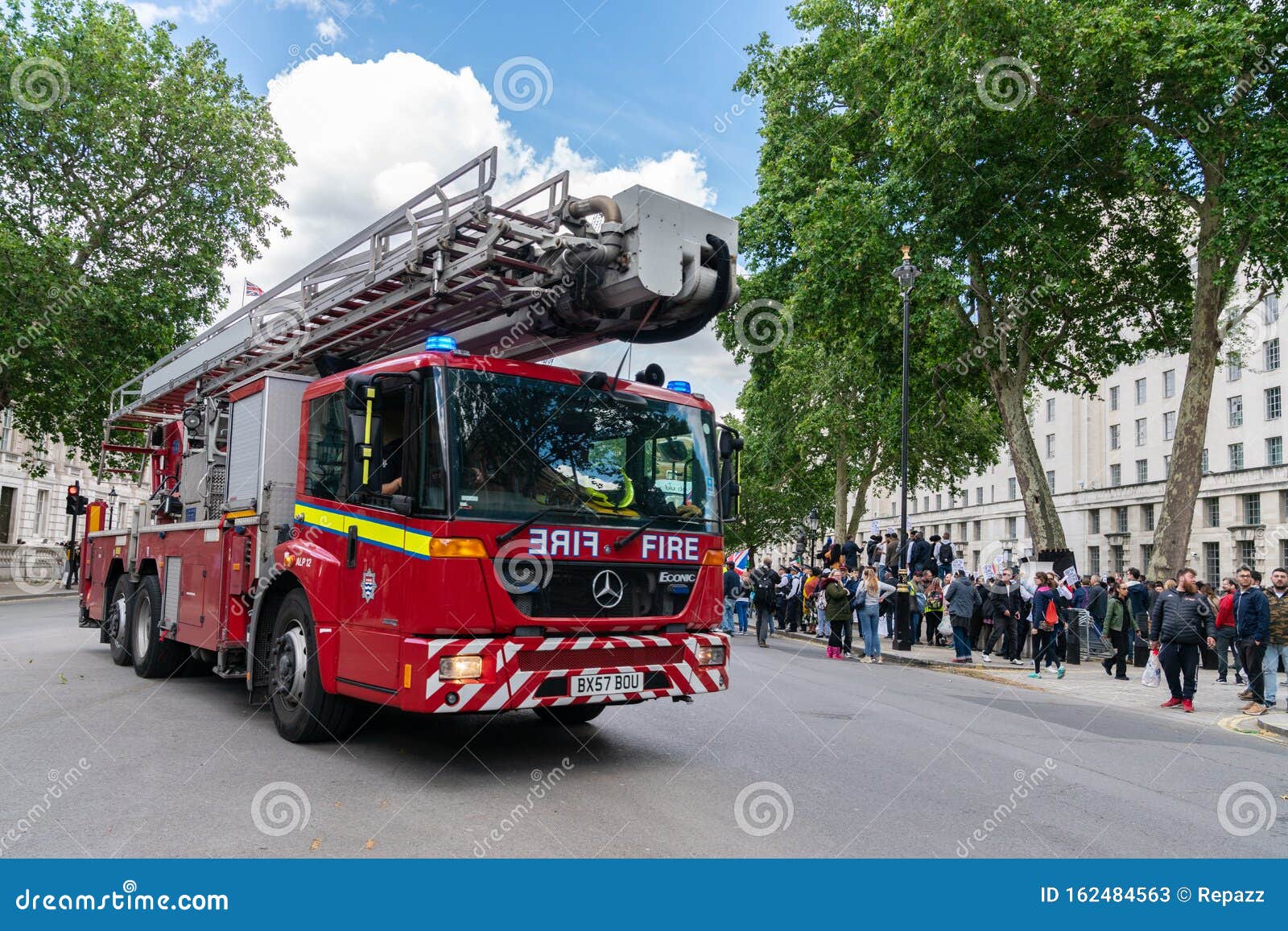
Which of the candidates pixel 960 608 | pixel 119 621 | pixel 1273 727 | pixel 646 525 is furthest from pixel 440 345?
pixel 960 608

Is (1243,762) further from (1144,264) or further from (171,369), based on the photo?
(1144,264)

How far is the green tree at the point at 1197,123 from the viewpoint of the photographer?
63.0 feet

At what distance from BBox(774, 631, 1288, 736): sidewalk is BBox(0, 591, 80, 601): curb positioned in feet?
69.5

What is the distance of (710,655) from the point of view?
7078mm

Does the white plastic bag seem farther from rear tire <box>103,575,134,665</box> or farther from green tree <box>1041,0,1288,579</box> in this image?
rear tire <box>103,575,134,665</box>

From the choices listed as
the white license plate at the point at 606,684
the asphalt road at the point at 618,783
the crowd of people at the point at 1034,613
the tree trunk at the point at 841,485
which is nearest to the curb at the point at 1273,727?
the asphalt road at the point at 618,783

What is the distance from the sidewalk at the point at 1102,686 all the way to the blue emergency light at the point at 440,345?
31.8 feet

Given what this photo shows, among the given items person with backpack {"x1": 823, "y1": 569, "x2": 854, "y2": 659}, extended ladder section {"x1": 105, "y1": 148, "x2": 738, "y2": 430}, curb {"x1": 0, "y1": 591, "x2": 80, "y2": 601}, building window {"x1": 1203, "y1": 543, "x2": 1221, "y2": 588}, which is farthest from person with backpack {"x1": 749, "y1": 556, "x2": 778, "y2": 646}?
building window {"x1": 1203, "y1": 543, "x2": 1221, "y2": 588}

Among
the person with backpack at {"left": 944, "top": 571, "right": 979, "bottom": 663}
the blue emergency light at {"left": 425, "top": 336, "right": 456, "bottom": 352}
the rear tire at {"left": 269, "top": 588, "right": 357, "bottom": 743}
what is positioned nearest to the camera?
the blue emergency light at {"left": 425, "top": 336, "right": 456, "bottom": 352}

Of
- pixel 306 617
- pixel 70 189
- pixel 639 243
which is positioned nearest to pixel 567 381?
pixel 639 243

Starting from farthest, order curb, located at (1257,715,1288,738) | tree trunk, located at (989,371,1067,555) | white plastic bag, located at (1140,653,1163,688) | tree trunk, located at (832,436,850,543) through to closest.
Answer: tree trunk, located at (832,436,850,543) → tree trunk, located at (989,371,1067,555) → white plastic bag, located at (1140,653,1163,688) → curb, located at (1257,715,1288,738)

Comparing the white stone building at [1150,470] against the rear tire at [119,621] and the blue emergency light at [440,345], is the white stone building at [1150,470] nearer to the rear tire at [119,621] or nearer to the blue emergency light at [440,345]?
the rear tire at [119,621]

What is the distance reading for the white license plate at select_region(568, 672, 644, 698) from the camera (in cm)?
631

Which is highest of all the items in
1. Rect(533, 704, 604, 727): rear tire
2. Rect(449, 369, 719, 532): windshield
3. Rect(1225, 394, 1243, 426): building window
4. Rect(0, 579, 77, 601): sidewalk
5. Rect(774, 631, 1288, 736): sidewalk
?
Rect(1225, 394, 1243, 426): building window
